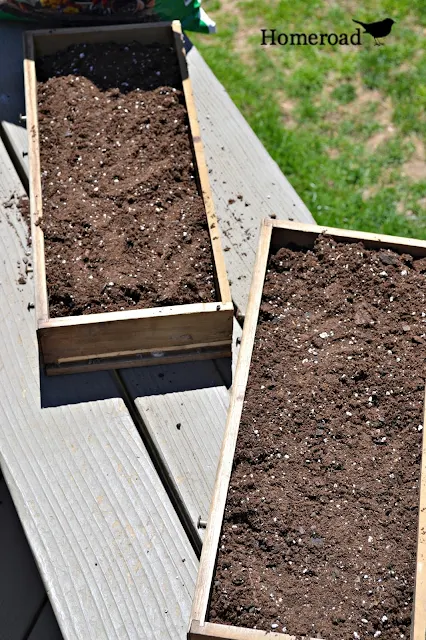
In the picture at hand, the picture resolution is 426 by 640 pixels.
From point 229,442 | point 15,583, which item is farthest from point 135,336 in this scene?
point 15,583

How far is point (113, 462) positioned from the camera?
93.6 inches

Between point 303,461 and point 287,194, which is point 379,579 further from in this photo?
point 287,194

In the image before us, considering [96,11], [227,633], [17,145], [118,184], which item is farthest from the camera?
[96,11]

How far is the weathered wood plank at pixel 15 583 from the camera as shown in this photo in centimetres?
297

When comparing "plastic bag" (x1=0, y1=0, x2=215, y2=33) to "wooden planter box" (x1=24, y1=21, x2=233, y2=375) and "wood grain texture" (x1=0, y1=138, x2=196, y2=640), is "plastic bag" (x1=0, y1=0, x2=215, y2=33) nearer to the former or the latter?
"wooden planter box" (x1=24, y1=21, x2=233, y2=375)

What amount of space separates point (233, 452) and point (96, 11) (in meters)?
1.92

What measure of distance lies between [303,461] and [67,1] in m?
2.00

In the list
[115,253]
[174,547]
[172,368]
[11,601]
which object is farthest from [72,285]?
[11,601]

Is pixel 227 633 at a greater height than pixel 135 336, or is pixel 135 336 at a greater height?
pixel 135 336

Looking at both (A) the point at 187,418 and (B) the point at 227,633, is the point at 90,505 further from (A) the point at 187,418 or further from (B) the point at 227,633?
(B) the point at 227,633

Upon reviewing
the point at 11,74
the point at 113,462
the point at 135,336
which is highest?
the point at 11,74

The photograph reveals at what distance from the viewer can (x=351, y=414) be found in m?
2.47

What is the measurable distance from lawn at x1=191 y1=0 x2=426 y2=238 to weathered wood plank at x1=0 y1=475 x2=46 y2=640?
1.94 m

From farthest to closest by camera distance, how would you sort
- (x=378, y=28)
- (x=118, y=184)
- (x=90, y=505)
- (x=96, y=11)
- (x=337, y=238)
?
(x=378, y=28)
(x=96, y=11)
(x=118, y=184)
(x=337, y=238)
(x=90, y=505)
